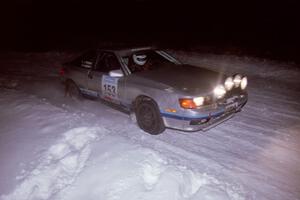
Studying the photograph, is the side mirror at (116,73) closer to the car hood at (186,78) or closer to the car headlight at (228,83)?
the car hood at (186,78)

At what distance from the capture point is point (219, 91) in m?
4.89

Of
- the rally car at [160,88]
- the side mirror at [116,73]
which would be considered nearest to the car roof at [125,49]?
the rally car at [160,88]

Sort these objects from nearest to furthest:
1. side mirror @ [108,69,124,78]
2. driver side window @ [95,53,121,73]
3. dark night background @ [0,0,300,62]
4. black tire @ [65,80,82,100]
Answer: side mirror @ [108,69,124,78], driver side window @ [95,53,121,73], black tire @ [65,80,82,100], dark night background @ [0,0,300,62]

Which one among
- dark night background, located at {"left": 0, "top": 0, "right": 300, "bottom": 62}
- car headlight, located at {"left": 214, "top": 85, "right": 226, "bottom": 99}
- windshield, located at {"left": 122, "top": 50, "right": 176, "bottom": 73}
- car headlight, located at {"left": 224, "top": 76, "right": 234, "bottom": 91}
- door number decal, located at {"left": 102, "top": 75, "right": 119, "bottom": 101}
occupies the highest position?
dark night background, located at {"left": 0, "top": 0, "right": 300, "bottom": 62}

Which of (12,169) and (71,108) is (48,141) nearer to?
(12,169)

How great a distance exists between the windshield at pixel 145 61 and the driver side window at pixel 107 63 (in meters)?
0.24

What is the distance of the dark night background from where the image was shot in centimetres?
1652

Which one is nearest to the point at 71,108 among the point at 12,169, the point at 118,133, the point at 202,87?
the point at 118,133

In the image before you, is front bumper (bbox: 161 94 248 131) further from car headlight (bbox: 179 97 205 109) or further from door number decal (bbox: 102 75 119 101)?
door number decal (bbox: 102 75 119 101)

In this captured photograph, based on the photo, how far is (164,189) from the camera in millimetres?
3709

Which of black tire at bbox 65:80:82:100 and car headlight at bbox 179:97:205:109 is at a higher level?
car headlight at bbox 179:97:205:109

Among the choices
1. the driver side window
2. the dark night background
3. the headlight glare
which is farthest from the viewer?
the dark night background

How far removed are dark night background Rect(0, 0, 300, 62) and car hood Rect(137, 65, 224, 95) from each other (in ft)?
25.7

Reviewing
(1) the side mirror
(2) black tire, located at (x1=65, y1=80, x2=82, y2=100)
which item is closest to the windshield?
(1) the side mirror
